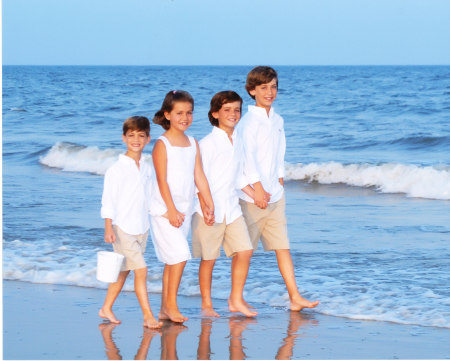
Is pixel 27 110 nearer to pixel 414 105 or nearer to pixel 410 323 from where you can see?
pixel 414 105

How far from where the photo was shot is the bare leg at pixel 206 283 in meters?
5.02

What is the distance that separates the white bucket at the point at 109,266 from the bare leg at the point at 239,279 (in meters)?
0.79

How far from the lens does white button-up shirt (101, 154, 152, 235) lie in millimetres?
4641

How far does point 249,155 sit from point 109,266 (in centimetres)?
110

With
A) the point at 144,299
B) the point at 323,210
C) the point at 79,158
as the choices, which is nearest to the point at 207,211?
the point at 144,299

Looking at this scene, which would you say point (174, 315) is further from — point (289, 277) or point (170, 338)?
point (289, 277)

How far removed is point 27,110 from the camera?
28.1 meters

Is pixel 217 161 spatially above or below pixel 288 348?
above

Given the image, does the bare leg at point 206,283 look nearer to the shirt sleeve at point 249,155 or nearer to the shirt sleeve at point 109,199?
the shirt sleeve at point 249,155

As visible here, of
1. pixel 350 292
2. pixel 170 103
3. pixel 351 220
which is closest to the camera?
pixel 170 103

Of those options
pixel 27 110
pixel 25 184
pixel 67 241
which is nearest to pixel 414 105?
pixel 27 110

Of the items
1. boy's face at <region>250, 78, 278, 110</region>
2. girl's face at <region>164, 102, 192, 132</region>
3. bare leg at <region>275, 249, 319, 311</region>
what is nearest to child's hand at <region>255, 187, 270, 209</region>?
bare leg at <region>275, 249, 319, 311</region>

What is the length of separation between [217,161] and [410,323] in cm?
154

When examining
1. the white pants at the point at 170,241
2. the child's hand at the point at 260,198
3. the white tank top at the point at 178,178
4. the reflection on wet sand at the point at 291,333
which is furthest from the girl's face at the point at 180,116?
the reflection on wet sand at the point at 291,333
